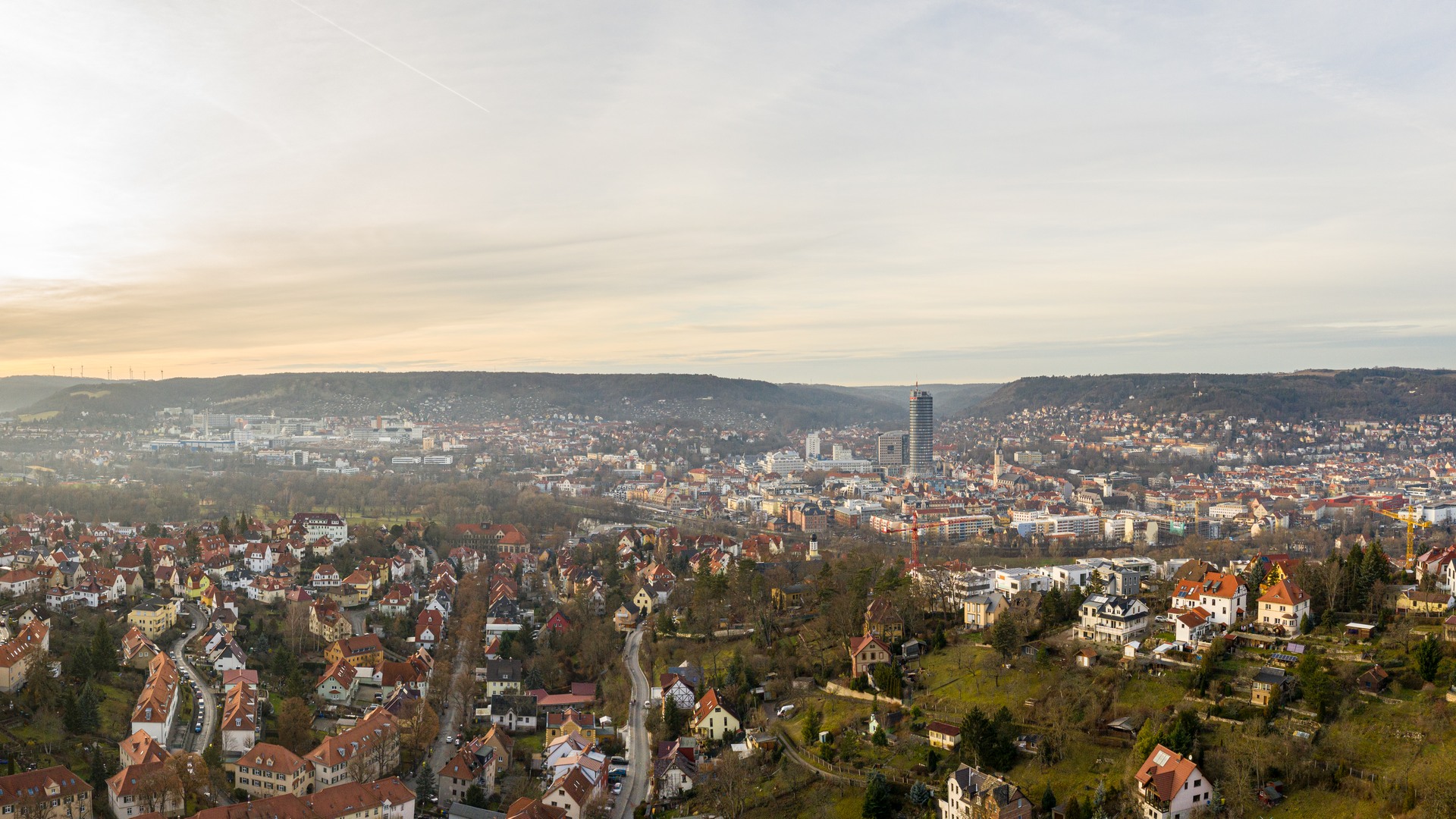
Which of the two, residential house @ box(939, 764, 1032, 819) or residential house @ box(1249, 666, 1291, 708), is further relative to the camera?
residential house @ box(1249, 666, 1291, 708)

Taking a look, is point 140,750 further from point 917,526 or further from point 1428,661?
point 917,526

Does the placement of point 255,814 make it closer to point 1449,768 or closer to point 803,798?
point 803,798

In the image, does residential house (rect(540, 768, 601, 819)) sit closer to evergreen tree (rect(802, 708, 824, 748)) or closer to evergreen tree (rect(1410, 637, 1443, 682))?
evergreen tree (rect(802, 708, 824, 748))

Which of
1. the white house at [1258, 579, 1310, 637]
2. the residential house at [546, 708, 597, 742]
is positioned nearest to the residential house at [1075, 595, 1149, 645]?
the white house at [1258, 579, 1310, 637]

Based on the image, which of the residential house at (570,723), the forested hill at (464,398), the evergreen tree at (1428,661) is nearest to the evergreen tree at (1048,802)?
the evergreen tree at (1428,661)

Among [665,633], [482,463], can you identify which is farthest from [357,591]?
[482,463]

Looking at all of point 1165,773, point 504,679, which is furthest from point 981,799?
point 504,679
